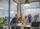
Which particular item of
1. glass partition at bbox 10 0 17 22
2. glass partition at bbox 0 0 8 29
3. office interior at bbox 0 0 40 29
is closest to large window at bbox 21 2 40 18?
office interior at bbox 0 0 40 29

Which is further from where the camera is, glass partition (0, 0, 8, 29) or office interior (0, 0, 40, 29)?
glass partition (0, 0, 8, 29)

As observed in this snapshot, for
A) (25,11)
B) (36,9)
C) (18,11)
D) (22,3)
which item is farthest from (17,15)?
(36,9)

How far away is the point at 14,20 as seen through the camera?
1.36 metres

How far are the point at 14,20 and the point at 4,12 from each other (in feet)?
1.26

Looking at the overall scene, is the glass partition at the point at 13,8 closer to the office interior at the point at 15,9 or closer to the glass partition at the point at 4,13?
the office interior at the point at 15,9

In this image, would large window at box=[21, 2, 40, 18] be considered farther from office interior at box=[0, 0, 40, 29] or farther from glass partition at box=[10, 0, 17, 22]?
glass partition at box=[10, 0, 17, 22]

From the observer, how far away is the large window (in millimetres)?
1251

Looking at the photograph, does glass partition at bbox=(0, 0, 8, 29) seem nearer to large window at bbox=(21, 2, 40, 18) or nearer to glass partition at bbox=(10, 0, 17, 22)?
glass partition at bbox=(10, 0, 17, 22)

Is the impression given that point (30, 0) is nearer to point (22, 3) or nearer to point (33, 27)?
point (22, 3)

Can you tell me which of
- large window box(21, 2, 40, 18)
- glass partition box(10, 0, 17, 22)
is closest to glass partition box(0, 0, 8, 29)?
glass partition box(10, 0, 17, 22)

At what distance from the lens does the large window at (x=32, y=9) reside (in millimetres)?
1251

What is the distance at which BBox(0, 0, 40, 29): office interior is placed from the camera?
1.25m

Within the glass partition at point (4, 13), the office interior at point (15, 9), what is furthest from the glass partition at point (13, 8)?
the glass partition at point (4, 13)

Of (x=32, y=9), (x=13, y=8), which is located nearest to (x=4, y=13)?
(x=13, y=8)
